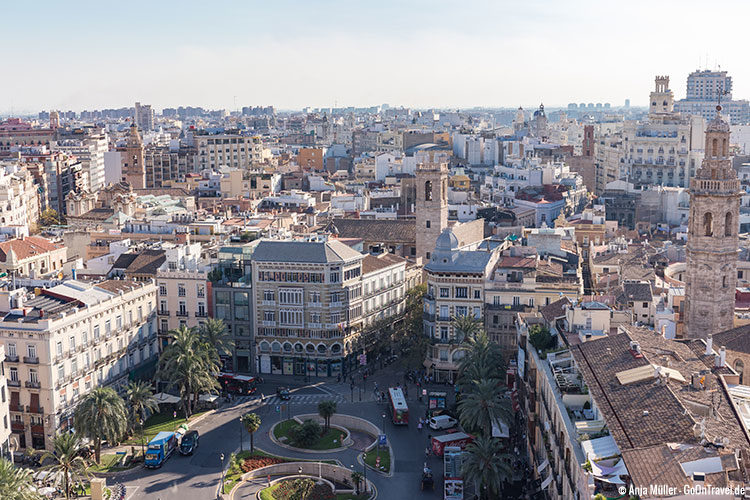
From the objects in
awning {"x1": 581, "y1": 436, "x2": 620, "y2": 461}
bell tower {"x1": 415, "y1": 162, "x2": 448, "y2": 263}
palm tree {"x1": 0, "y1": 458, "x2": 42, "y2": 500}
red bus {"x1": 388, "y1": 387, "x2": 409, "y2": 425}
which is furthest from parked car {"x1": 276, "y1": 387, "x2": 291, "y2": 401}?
awning {"x1": 581, "y1": 436, "x2": 620, "y2": 461}

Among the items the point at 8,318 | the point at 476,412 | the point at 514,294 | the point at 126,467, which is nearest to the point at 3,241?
the point at 8,318

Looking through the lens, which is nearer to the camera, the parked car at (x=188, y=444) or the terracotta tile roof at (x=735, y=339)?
the terracotta tile roof at (x=735, y=339)

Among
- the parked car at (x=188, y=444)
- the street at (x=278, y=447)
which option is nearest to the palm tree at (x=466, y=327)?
the street at (x=278, y=447)

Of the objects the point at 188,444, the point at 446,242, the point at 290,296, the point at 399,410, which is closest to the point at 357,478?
the point at 399,410

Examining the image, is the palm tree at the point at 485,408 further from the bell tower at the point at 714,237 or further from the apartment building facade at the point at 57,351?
the apartment building facade at the point at 57,351

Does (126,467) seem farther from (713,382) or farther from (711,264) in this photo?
(711,264)

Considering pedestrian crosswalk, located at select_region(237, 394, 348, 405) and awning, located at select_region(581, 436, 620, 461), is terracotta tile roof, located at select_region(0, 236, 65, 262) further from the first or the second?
awning, located at select_region(581, 436, 620, 461)
